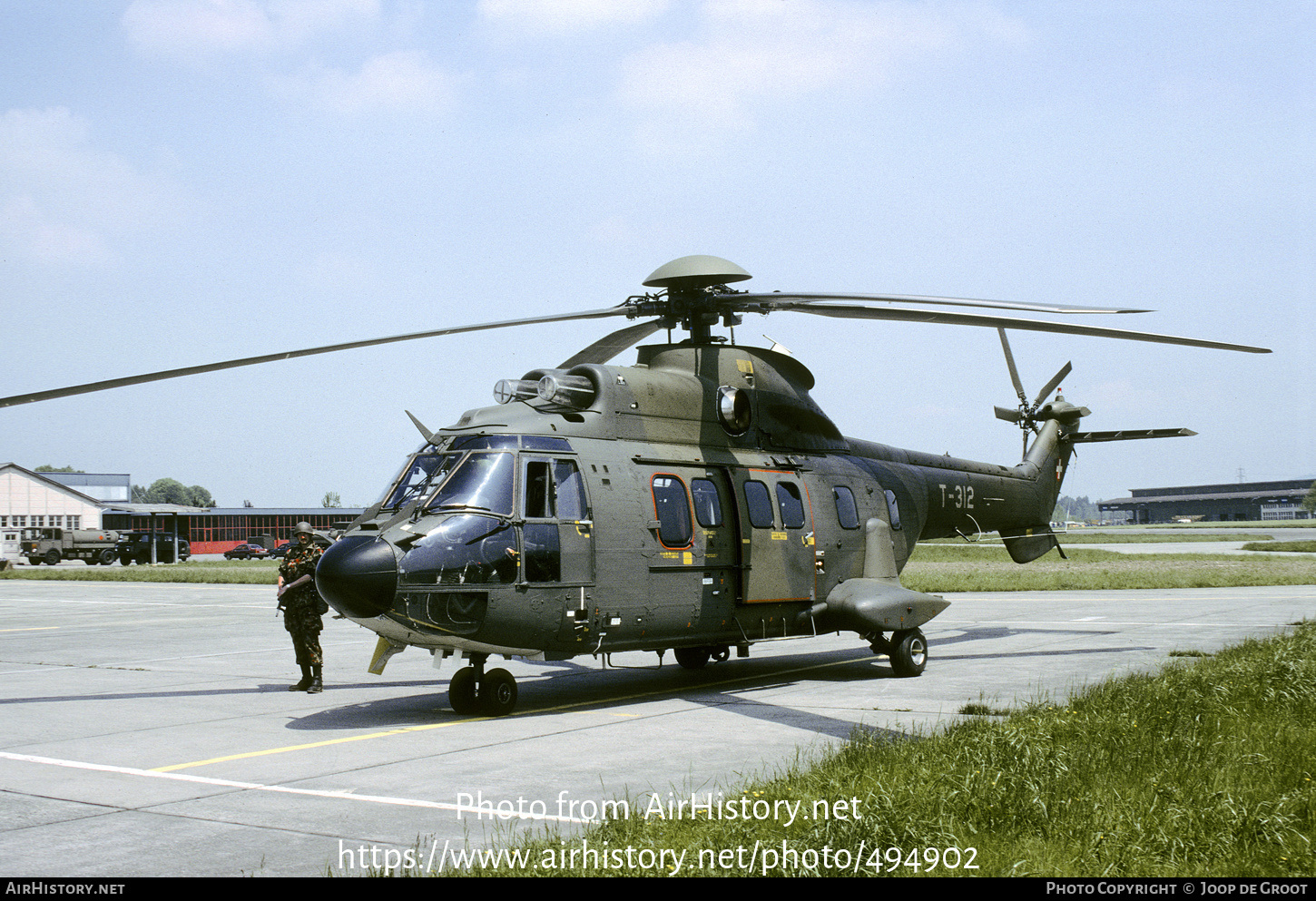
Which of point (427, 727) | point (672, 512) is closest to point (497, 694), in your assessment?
point (427, 727)

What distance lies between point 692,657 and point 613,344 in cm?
456

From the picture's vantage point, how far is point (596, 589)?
1159 centimetres

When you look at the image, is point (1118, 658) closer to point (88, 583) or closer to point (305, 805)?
point (305, 805)

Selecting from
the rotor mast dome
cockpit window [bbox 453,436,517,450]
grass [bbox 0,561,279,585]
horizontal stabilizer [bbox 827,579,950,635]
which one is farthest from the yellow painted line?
grass [bbox 0,561,279,585]

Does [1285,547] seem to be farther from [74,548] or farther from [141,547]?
[74,548]

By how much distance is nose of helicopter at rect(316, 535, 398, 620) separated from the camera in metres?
10.2

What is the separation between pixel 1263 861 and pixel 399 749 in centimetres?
661

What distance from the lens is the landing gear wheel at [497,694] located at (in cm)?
1144

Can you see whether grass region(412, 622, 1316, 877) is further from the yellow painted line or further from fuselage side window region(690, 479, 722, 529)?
fuselage side window region(690, 479, 722, 529)

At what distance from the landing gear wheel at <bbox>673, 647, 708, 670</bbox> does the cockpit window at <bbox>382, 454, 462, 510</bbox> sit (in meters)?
5.28

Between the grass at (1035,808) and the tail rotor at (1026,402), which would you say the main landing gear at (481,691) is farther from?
the tail rotor at (1026,402)

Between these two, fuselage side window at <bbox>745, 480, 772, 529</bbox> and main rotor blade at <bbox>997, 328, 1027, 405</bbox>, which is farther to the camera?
main rotor blade at <bbox>997, 328, 1027, 405</bbox>
